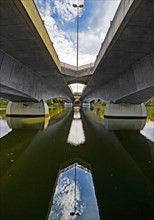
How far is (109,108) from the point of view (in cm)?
2536

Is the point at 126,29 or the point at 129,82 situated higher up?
the point at 126,29

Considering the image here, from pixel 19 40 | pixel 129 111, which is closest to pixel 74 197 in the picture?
pixel 19 40

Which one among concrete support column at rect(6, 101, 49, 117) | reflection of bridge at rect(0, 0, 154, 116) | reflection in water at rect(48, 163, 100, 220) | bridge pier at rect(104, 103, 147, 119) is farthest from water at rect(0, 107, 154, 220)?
concrete support column at rect(6, 101, 49, 117)

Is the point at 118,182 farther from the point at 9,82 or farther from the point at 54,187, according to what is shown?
the point at 9,82

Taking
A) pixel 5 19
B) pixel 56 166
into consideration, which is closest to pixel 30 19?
pixel 5 19

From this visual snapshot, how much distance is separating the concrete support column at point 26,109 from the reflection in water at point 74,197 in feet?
66.7

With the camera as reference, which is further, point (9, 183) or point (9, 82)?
point (9, 82)

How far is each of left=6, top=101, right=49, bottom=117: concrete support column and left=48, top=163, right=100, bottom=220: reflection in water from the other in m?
20.3

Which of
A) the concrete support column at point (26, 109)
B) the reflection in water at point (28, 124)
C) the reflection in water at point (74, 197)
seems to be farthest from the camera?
the concrete support column at point (26, 109)

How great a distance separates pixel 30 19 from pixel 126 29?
11.7ft

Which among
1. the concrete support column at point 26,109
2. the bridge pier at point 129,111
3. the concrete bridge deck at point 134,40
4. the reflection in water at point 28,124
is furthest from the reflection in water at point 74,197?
the concrete support column at point 26,109

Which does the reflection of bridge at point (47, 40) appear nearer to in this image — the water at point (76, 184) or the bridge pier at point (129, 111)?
the water at point (76, 184)

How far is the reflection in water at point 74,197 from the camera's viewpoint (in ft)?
11.5

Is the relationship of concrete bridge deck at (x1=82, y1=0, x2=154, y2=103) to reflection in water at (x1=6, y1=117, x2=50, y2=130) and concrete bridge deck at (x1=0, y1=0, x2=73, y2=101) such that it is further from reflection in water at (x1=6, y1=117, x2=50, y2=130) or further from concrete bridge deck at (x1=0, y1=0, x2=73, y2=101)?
reflection in water at (x1=6, y1=117, x2=50, y2=130)
